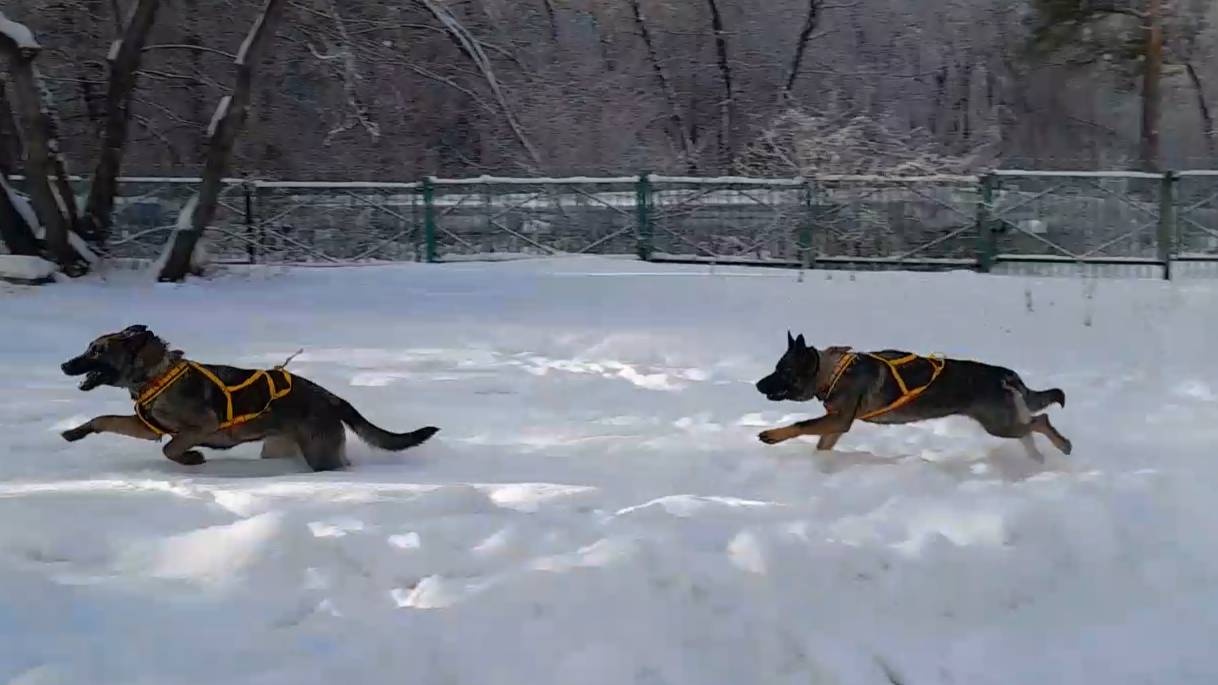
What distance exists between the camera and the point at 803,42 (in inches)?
1254

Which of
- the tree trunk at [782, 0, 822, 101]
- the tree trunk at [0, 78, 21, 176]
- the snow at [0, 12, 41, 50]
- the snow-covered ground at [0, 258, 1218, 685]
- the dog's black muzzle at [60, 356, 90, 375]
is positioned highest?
the tree trunk at [782, 0, 822, 101]

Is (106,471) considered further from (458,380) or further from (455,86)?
(455,86)

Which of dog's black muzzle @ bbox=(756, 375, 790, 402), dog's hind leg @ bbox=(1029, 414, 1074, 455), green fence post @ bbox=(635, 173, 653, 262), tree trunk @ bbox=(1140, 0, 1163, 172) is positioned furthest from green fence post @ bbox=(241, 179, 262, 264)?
tree trunk @ bbox=(1140, 0, 1163, 172)

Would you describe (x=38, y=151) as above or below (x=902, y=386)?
above

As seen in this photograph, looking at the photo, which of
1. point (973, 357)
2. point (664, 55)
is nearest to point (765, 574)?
point (973, 357)

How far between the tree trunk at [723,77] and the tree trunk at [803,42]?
5.15ft

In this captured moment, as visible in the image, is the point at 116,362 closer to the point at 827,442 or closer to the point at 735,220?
the point at 827,442

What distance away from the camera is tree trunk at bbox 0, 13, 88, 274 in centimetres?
1438

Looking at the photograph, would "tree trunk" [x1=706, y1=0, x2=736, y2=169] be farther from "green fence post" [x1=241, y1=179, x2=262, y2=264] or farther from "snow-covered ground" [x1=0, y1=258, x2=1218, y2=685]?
"snow-covered ground" [x1=0, y1=258, x2=1218, y2=685]

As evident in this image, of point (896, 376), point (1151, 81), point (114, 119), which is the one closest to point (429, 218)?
point (114, 119)

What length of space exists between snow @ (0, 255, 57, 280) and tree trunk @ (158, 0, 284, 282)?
151 cm

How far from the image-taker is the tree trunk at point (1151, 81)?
2583 centimetres

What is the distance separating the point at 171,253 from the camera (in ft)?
51.0

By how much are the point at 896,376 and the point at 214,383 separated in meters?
3.93
